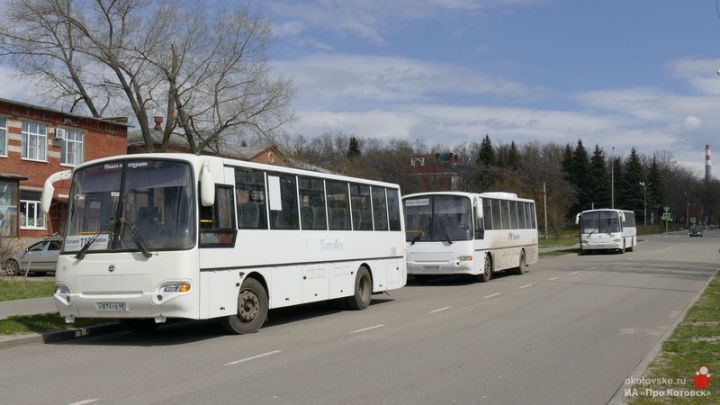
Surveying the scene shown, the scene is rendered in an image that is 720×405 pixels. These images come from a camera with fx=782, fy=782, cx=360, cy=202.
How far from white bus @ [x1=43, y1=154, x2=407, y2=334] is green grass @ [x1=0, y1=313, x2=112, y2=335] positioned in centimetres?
88

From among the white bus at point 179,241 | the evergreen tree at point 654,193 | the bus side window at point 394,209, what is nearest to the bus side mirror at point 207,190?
the white bus at point 179,241

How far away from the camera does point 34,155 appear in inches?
1601

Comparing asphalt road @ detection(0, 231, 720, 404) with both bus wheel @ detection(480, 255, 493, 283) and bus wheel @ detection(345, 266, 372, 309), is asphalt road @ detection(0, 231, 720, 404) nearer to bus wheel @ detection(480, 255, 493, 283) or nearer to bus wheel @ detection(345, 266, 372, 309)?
bus wheel @ detection(345, 266, 372, 309)

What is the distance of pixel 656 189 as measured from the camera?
13175cm

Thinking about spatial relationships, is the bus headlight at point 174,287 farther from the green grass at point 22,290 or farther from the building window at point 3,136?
the building window at point 3,136

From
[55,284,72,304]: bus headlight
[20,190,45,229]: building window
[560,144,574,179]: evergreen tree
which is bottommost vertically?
[55,284,72,304]: bus headlight

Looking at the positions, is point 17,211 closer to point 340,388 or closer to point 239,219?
point 239,219

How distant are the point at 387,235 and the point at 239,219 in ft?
20.6

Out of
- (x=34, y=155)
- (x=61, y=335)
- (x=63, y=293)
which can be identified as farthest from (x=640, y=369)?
(x=34, y=155)

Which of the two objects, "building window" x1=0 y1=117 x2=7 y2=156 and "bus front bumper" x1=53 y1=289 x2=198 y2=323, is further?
A: "building window" x1=0 y1=117 x2=7 y2=156

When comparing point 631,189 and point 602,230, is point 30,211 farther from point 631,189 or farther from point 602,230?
point 631,189

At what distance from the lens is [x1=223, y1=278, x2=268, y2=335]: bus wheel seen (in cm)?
1295

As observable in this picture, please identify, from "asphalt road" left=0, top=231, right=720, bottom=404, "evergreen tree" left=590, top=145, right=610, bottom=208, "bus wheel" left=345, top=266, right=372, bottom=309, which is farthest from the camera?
"evergreen tree" left=590, top=145, right=610, bottom=208

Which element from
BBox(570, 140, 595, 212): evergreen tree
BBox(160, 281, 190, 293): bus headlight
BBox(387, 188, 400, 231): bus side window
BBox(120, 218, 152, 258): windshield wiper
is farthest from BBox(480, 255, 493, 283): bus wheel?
BBox(570, 140, 595, 212): evergreen tree
